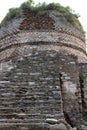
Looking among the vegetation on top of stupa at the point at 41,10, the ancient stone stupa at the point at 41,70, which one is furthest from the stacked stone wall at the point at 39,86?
the vegetation on top of stupa at the point at 41,10

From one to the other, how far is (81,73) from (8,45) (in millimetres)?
3356

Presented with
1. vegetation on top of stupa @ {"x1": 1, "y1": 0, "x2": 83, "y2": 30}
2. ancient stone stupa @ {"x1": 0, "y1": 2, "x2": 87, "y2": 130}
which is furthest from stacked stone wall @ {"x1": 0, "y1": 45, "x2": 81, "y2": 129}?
vegetation on top of stupa @ {"x1": 1, "y1": 0, "x2": 83, "y2": 30}

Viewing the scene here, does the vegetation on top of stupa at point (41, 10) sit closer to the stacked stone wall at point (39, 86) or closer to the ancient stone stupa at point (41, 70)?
the ancient stone stupa at point (41, 70)

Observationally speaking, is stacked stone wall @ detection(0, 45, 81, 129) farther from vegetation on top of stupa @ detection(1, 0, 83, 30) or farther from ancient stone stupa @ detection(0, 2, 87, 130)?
vegetation on top of stupa @ detection(1, 0, 83, 30)

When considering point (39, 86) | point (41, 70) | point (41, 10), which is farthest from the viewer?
point (41, 10)

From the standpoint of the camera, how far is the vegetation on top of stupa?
13.5 meters

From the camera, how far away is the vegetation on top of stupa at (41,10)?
13500mm

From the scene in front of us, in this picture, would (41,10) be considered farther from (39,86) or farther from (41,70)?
(39,86)

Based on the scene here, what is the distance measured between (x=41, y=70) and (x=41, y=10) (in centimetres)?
476

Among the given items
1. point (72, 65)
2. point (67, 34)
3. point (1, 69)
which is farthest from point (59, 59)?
point (67, 34)

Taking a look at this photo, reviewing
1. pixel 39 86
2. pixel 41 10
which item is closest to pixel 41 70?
pixel 39 86

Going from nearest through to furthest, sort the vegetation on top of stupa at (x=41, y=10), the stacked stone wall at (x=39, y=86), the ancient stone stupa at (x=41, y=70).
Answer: the ancient stone stupa at (x=41, y=70) → the stacked stone wall at (x=39, y=86) → the vegetation on top of stupa at (x=41, y=10)

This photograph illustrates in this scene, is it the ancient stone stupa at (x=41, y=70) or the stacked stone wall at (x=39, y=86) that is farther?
the stacked stone wall at (x=39, y=86)

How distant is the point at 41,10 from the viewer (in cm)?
1345
